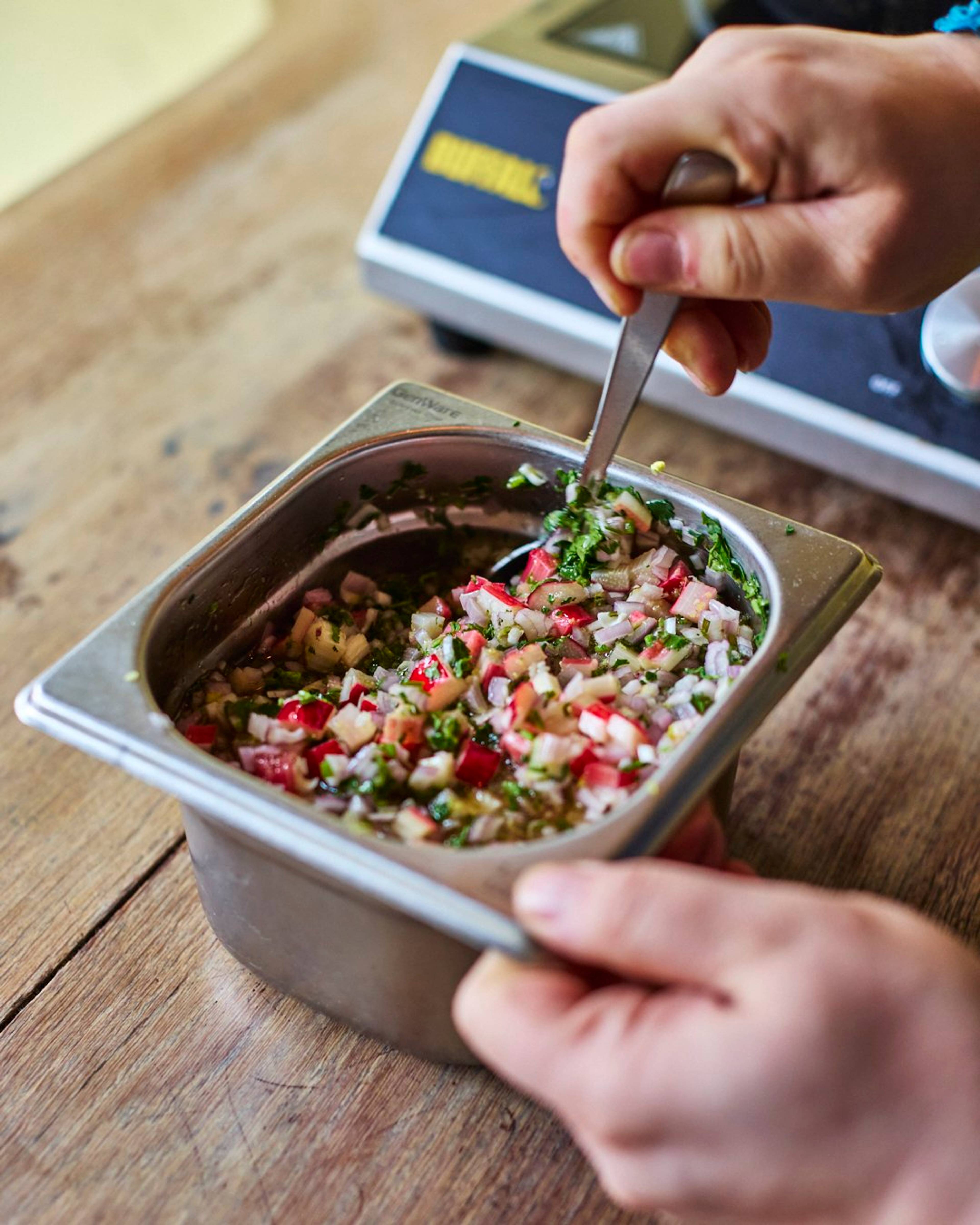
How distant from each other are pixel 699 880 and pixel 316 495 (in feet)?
1.34

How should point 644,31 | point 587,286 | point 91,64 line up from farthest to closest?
point 91,64 < point 644,31 < point 587,286

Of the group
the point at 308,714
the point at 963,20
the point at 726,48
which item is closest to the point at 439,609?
the point at 308,714

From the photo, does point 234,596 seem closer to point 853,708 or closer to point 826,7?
point 853,708

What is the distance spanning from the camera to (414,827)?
65 cm

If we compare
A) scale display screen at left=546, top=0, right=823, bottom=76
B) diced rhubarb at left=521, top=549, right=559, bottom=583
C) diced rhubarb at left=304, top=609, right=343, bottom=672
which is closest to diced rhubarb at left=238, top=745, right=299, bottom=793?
diced rhubarb at left=304, top=609, right=343, bottom=672

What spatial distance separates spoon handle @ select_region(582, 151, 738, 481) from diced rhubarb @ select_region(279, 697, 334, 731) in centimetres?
23

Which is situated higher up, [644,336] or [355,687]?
[644,336]

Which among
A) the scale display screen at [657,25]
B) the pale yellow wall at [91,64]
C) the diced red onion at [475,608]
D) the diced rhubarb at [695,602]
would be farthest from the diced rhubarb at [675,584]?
the pale yellow wall at [91,64]

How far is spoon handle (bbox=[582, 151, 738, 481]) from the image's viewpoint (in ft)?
2.14

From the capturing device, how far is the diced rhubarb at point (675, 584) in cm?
80

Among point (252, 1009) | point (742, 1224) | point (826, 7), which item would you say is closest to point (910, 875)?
point (742, 1224)

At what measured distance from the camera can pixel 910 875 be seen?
813mm

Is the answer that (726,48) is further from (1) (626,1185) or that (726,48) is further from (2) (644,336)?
(1) (626,1185)

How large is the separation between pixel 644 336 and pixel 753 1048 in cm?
42
